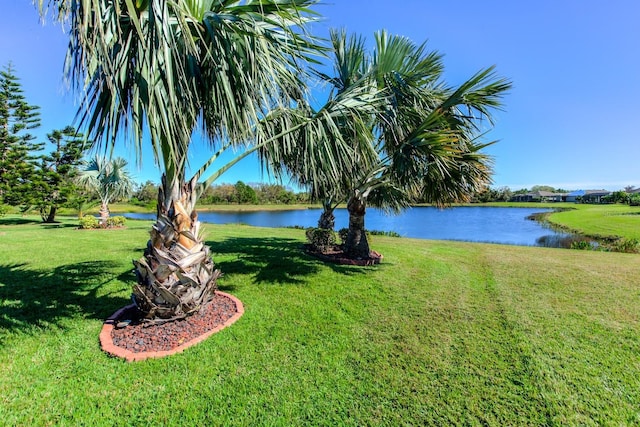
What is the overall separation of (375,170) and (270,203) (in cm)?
5577

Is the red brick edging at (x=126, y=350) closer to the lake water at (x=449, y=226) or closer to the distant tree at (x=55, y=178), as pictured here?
the lake water at (x=449, y=226)

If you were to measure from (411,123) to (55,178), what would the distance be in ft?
61.3

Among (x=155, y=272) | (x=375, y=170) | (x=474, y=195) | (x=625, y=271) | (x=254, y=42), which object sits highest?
(x=254, y=42)

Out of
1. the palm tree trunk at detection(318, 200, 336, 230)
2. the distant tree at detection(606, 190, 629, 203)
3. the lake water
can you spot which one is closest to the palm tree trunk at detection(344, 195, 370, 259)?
the palm tree trunk at detection(318, 200, 336, 230)

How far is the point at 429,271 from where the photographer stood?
5648 millimetres

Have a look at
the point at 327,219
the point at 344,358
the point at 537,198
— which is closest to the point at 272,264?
the point at 327,219

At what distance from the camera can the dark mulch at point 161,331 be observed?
267 cm

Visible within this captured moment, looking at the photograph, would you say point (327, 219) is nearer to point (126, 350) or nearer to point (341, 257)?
point (341, 257)

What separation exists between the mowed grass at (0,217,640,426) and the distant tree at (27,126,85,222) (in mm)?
12349

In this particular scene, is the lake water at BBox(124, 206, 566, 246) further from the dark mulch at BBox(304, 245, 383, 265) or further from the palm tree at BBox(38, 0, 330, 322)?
the palm tree at BBox(38, 0, 330, 322)

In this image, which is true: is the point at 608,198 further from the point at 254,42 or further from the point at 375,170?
the point at 254,42

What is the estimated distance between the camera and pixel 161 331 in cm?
285

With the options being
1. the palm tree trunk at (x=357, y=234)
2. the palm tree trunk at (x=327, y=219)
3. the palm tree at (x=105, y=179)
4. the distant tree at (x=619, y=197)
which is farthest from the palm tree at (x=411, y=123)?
the distant tree at (x=619, y=197)

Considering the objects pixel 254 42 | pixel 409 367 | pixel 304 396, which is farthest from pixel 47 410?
pixel 254 42
